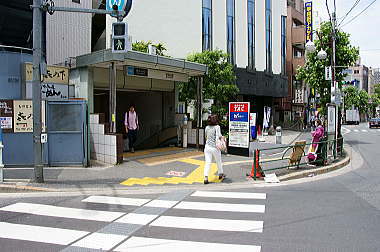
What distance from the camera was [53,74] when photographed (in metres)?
11.7

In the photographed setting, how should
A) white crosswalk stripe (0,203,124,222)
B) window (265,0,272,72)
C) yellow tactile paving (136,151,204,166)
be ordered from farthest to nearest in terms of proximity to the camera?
window (265,0,272,72), yellow tactile paving (136,151,204,166), white crosswalk stripe (0,203,124,222)

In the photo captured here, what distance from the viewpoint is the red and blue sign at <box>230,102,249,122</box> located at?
12.6 m

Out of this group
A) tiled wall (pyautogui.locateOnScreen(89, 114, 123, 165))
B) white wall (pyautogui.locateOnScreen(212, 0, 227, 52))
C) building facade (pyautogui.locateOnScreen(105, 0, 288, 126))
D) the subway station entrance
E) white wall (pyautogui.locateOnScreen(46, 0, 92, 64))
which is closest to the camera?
tiled wall (pyautogui.locateOnScreen(89, 114, 123, 165))

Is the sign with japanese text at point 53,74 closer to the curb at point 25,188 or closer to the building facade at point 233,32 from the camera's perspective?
the curb at point 25,188

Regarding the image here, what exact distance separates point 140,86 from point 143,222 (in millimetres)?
9631

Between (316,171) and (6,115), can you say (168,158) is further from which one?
(6,115)

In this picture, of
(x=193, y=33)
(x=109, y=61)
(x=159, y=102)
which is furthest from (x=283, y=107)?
(x=109, y=61)

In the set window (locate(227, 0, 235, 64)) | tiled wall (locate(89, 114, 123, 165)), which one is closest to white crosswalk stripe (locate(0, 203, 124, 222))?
tiled wall (locate(89, 114, 123, 165))

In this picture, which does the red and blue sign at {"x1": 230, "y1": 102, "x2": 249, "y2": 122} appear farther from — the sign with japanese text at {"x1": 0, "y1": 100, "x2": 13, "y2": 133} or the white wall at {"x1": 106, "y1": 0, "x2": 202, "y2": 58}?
the white wall at {"x1": 106, "y1": 0, "x2": 202, "y2": 58}

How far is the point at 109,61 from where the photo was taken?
34.8 ft

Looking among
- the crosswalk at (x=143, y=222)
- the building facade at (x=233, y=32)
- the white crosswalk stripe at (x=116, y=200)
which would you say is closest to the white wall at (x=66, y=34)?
the building facade at (x=233, y=32)

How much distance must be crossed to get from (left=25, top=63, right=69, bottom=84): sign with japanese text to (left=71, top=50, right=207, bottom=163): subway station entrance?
0.43 metres

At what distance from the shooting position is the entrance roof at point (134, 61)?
34.4 ft

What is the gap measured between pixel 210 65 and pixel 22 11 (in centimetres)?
997
